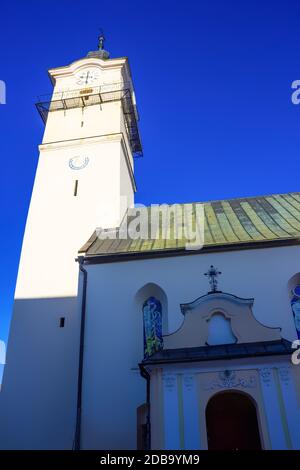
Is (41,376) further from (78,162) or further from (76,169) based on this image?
(78,162)

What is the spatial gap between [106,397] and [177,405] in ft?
9.83

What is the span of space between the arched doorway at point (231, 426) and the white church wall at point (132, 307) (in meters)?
1.88

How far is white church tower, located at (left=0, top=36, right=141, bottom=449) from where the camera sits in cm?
1098

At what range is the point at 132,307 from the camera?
36.1ft

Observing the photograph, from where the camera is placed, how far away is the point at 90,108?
18.4m

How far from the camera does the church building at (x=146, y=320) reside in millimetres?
7703

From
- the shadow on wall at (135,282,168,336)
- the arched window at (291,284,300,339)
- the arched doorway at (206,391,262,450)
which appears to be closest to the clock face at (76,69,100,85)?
the shadow on wall at (135,282,168,336)


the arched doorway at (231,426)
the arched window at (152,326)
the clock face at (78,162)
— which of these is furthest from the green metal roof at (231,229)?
the arched doorway at (231,426)

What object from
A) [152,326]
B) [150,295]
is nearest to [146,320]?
[152,326]

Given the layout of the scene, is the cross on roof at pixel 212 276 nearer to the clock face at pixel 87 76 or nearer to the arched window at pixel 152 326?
the arched window at pixel 152 326

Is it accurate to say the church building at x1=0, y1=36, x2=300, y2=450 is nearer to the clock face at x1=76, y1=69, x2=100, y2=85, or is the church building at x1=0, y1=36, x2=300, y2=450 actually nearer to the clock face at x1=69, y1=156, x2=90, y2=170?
the clock face at x1=69, y1=156, x2=90, y2=170

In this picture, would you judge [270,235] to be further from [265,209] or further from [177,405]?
[177,405]

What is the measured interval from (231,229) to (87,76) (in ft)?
40.8
